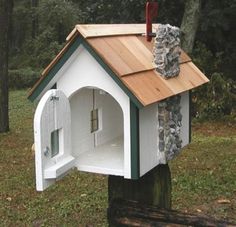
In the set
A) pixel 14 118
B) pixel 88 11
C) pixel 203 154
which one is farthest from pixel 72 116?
pixel 88 11

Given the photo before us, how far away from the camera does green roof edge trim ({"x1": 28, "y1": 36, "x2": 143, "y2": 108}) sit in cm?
277

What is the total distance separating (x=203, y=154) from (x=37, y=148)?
5.19 m

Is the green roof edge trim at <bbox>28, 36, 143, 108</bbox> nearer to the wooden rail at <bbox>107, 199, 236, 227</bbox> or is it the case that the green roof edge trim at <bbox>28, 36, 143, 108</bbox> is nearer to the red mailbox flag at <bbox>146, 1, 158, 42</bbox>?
the red mailbox flag at <bbox>146, 1, 158, 42</bbox>

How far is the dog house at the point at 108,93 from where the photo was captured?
277cm

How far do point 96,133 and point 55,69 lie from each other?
0.76m

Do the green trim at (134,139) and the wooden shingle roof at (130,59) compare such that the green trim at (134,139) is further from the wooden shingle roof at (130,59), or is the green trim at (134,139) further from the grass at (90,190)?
the grass at (90,190)

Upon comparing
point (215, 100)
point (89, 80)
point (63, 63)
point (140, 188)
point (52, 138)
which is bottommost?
point (215, 100)

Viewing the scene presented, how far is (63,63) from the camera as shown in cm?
293

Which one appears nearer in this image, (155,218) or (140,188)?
(155,218)

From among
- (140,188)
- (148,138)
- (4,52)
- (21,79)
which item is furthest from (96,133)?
(21,79)

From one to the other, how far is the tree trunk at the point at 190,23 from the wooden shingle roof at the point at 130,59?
848cm

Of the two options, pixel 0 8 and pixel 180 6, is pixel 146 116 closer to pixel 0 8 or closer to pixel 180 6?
pixel 0 8

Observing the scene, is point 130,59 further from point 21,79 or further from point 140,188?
point 21,79

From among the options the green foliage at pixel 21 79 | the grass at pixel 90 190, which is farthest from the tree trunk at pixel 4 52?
the green foliage at pixel 21 79
